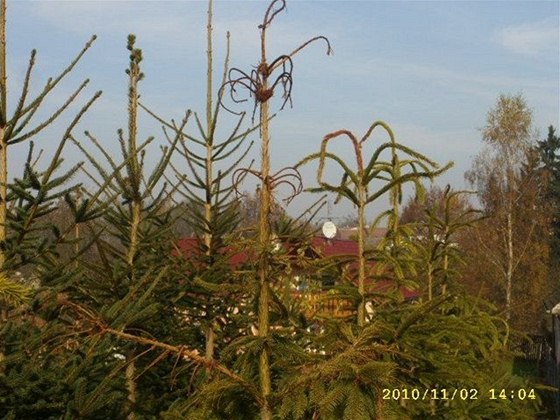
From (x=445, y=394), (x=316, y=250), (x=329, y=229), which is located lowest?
(x=445, y=394)

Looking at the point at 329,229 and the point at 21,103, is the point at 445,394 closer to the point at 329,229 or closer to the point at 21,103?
the point at 21,103

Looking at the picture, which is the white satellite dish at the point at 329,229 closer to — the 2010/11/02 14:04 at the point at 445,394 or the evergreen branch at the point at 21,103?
the 2010/11/02 14:04 at the point at 445,394

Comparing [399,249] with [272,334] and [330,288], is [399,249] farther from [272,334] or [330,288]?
[272,334]

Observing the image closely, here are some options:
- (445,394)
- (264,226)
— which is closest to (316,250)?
(264,226)

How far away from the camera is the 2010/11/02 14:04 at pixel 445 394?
420cm

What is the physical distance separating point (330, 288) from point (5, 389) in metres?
2.74

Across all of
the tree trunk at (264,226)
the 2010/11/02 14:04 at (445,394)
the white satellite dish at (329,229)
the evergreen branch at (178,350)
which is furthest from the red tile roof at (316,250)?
the white satellite dish at (329,229)

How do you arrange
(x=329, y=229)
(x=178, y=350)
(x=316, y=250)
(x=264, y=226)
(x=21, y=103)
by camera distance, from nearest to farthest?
(x=178, y=350) < (x=264, y=226) < (x=316, y=250) < (x=21, y=103) < (x=329, y=229)

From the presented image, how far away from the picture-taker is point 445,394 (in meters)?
6.18

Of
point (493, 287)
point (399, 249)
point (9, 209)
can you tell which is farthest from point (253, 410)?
point (493, 287)

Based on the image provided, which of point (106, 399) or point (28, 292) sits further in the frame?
point (106, 399)

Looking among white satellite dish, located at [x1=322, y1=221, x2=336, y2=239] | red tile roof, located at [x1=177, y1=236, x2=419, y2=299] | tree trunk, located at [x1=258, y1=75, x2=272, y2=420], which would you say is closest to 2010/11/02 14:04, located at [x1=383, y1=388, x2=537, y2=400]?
tree trunk, located at [x1=258, y1=75, x2=272, y2=420]

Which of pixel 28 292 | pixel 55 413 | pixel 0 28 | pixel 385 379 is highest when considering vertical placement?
pixel 0 28

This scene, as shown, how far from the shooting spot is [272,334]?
4043 millimetres
